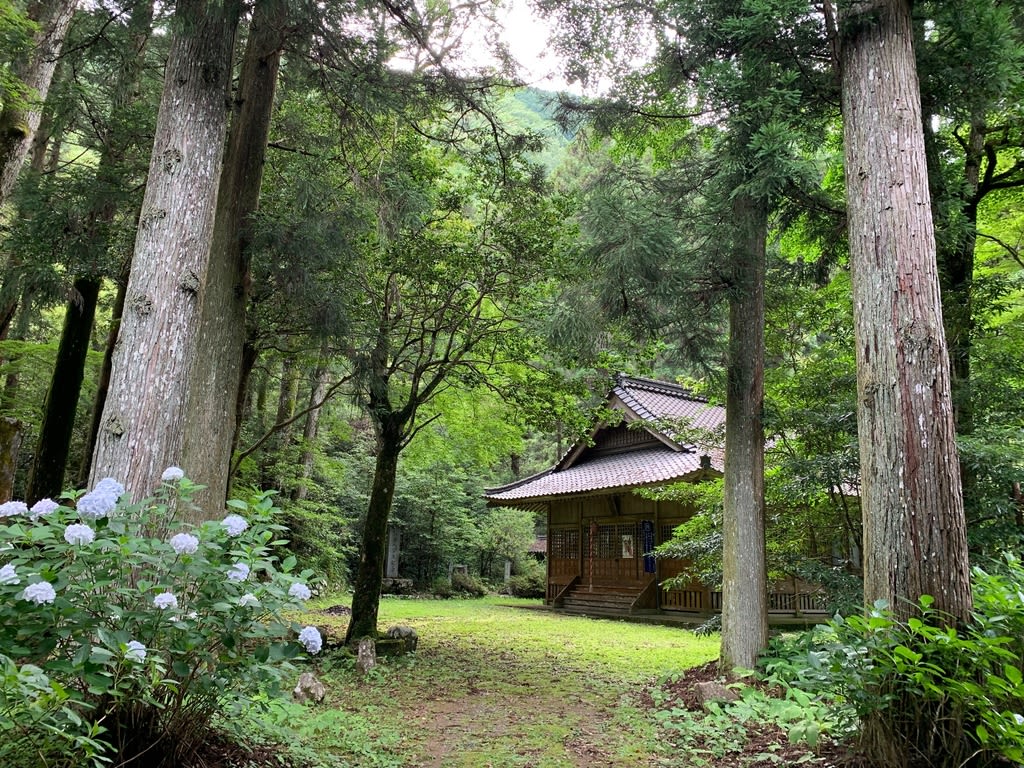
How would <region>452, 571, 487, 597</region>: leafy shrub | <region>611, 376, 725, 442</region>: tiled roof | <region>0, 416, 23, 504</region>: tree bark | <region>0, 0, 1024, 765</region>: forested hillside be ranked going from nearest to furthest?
<region>0, 0, 1024, 765</region>: forested hillside < <region>0, 416, 23, 504</region>: tree bark < <region>611, 376, 725, 442</region>: tiled roof < <region>452, 571, 487, 597</region>: leafy shrub

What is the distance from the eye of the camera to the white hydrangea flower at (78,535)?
2234mm

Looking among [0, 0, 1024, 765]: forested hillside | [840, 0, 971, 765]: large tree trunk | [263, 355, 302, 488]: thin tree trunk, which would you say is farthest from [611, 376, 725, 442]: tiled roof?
[840, 0, 971, 765]: large tree trunk

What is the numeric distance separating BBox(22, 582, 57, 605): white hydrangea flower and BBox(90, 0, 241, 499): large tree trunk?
1.40m

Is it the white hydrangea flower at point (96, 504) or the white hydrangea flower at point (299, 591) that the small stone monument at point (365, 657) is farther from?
the white hydrangea flower at point (96, 504)

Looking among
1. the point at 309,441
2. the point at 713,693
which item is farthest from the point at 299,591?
the point at 309,441

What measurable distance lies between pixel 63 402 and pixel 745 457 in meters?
7.88

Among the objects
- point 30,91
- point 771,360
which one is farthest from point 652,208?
point 30,91

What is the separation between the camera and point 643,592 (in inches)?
555

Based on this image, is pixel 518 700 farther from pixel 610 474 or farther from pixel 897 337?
pixel 610 474

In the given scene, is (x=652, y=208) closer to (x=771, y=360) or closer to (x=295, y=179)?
(x=771, y=360)

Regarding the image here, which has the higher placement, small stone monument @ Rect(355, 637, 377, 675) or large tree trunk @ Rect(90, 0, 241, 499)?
large tree trunk @ Rect(90, 0, 241, 499)

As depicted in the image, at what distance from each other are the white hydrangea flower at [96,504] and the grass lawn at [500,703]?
1.57 meters

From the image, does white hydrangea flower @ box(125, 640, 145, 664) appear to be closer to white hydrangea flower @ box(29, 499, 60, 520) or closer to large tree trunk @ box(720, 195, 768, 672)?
white hydrangea flower @ box(29, 499, 60, 520)

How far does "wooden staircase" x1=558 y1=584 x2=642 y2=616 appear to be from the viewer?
47.4 ft
